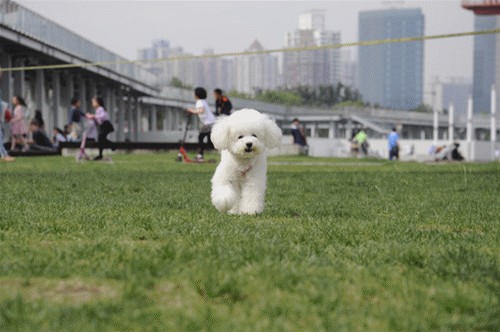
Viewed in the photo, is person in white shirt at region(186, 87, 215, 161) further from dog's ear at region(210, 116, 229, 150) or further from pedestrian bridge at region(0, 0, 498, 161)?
dog's ear at region(210, 116, 229, 150)

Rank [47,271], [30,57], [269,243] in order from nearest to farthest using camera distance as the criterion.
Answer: [47,271]
[269,243]
[30,57]

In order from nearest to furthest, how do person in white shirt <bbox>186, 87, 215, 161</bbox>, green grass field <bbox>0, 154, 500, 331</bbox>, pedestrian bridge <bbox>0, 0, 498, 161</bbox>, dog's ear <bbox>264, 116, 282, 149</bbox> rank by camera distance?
1. green grass field <bbox>0, 154, 500, 331</bbox>
2. dog's ear <bbox>264, 116, 282, 149</bbox>
3. person in white shirt <bbox>186, 87, 215, 161</bbox>
4. pedestrian bridge <bbox>0, 0, 498, 161</bbox>

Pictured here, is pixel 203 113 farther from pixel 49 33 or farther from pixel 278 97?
pixel 278 97

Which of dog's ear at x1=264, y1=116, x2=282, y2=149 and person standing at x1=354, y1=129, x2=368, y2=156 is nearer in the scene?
dog's ear at x1=264, y1=116, x2=282, y2=149

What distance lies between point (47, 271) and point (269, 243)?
1534mm

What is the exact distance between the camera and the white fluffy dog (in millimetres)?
7738

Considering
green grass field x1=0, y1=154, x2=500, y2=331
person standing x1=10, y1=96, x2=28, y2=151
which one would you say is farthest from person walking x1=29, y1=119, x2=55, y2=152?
green grass field x1=0, y1=154, x2=500, y2=331

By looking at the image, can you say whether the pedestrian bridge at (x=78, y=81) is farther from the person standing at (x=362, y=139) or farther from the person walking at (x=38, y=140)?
the person walking at (x=38, y=140)

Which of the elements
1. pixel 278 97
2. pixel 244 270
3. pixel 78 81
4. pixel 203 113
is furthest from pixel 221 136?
pixel 278 97

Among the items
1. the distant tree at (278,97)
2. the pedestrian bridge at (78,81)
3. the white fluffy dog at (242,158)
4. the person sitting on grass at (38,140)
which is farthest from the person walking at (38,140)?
the distant tree at (278,97)

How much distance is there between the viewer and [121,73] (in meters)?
59.5

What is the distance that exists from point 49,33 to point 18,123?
47.0 ft

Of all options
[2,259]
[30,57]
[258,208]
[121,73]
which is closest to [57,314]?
[2,259]

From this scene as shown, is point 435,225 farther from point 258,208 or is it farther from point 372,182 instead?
point 372,182
